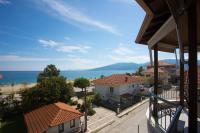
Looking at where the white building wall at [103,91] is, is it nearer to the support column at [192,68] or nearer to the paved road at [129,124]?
the paved road at [129,124]

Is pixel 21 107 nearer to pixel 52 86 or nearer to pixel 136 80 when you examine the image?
pixel 52 86

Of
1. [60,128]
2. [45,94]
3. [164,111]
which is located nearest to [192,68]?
[164,111]

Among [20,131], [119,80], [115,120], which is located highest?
[119,80]

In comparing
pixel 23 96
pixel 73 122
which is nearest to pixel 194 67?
pixel 73 122

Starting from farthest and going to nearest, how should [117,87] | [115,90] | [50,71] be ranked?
1. [50,71]
2. [115,90]
3. [117,87]

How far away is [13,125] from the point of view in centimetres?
2177

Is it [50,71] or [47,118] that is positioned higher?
[50,71]

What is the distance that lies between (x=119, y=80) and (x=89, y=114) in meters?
11.4

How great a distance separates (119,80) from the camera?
3309 cm

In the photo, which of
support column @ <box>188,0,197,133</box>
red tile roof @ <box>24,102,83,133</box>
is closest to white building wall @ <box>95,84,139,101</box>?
red tile roof @ <box>24,102,83,133</box>

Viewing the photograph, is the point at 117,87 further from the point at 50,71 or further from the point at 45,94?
the point at 50,71

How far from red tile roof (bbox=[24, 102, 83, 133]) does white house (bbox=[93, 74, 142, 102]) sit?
12424 millimetres

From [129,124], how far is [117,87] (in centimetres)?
1380

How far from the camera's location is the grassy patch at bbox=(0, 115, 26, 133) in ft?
66.4
